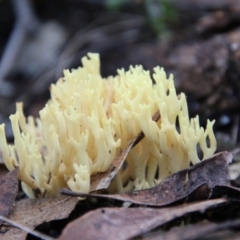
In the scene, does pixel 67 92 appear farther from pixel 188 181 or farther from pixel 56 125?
pixel 188 181

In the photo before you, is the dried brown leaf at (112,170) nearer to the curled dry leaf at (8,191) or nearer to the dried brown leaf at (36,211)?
the dried brown leaf at (36,211)

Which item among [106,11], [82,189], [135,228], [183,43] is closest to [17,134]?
[82,189]

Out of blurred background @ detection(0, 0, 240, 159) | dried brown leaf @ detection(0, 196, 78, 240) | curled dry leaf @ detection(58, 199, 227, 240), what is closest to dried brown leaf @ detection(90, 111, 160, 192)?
dried brown leaf @ detection(0, 196, 78, 240)

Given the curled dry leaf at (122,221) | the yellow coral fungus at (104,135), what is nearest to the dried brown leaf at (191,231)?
the curled dry leaf at (122,221)

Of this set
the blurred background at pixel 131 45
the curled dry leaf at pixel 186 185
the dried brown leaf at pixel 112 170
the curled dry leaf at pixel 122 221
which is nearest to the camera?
the curled dry leaf at pixel 122 221

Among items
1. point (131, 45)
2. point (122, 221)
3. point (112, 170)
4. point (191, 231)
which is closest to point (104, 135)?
point (112, 170)

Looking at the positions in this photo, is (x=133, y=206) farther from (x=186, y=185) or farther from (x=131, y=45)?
(x=131, y=45)

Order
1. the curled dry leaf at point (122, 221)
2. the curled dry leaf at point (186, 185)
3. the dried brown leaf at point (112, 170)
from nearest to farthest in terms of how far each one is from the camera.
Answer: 1. the curled dry leaf at point (122, 221)
2. the curled dry leaf at point (186, 185)
3. the dried brown leaf at point (112, 170)
